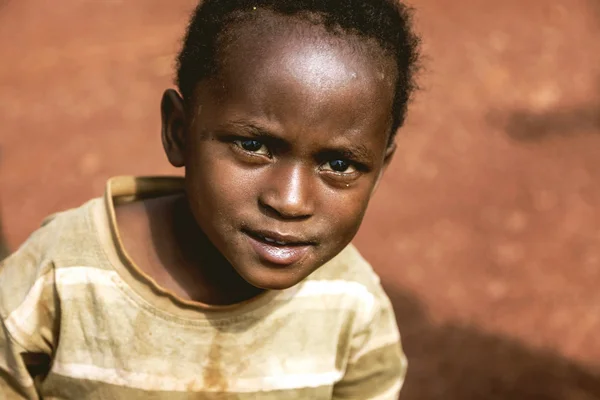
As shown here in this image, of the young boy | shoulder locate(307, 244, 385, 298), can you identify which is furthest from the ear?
shoulder locate(307, 244, 385, 298)

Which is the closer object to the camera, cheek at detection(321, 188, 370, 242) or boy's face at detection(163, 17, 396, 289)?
boy's face at detection(163, 17, 396, 289)

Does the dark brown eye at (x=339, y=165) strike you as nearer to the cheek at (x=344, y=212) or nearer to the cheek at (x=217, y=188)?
the cheek at (x=344, y=212)

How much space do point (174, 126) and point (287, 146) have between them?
368mm

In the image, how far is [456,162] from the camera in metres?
4.48

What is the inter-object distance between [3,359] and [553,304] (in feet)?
8.17

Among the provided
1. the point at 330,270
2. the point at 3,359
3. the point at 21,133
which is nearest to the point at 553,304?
the point at 330,270

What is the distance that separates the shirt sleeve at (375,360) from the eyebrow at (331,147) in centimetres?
55

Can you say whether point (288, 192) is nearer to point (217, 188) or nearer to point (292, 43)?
point (217, 188)

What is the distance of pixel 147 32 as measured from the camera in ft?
17.9

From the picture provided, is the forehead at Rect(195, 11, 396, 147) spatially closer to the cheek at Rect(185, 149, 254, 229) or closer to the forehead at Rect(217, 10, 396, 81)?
the forehead at Rect(217, 10, 396, 81)

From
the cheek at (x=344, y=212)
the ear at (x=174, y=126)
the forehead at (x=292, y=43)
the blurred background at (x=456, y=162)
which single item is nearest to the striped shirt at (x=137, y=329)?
the ear at (x=174, y=126)

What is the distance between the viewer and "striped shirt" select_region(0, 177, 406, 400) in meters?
1.93

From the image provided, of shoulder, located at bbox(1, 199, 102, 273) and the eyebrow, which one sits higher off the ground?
the eyebrow

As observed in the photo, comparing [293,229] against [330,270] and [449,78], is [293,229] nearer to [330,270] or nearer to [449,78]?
[330,270]
